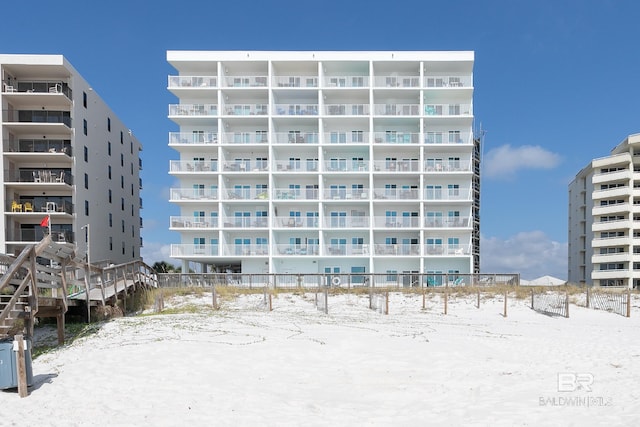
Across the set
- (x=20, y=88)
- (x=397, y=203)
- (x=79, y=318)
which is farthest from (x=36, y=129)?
(x=397, y=203)

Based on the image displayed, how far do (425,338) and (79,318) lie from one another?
1392 cm

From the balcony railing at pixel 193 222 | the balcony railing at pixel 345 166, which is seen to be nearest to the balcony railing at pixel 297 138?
the balcony railing at pixel 345 166

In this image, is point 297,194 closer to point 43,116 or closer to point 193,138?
point 193,138

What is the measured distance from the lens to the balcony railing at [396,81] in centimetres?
4438

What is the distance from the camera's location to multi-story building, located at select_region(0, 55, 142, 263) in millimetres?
36875

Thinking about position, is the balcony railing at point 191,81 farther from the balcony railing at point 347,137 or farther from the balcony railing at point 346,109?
the balcony railing at point 347,137

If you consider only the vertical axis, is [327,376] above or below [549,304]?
above

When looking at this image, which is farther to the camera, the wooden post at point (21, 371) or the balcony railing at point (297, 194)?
the balcony railing at point (297, 194)

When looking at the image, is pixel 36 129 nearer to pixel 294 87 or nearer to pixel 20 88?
pixel 20 88

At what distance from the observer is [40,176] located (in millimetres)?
37219

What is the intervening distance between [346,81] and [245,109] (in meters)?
10.5

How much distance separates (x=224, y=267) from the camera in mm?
49781

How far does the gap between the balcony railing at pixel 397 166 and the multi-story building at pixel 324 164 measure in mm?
101

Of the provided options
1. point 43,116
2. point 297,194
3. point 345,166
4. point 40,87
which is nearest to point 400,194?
point 345,166
